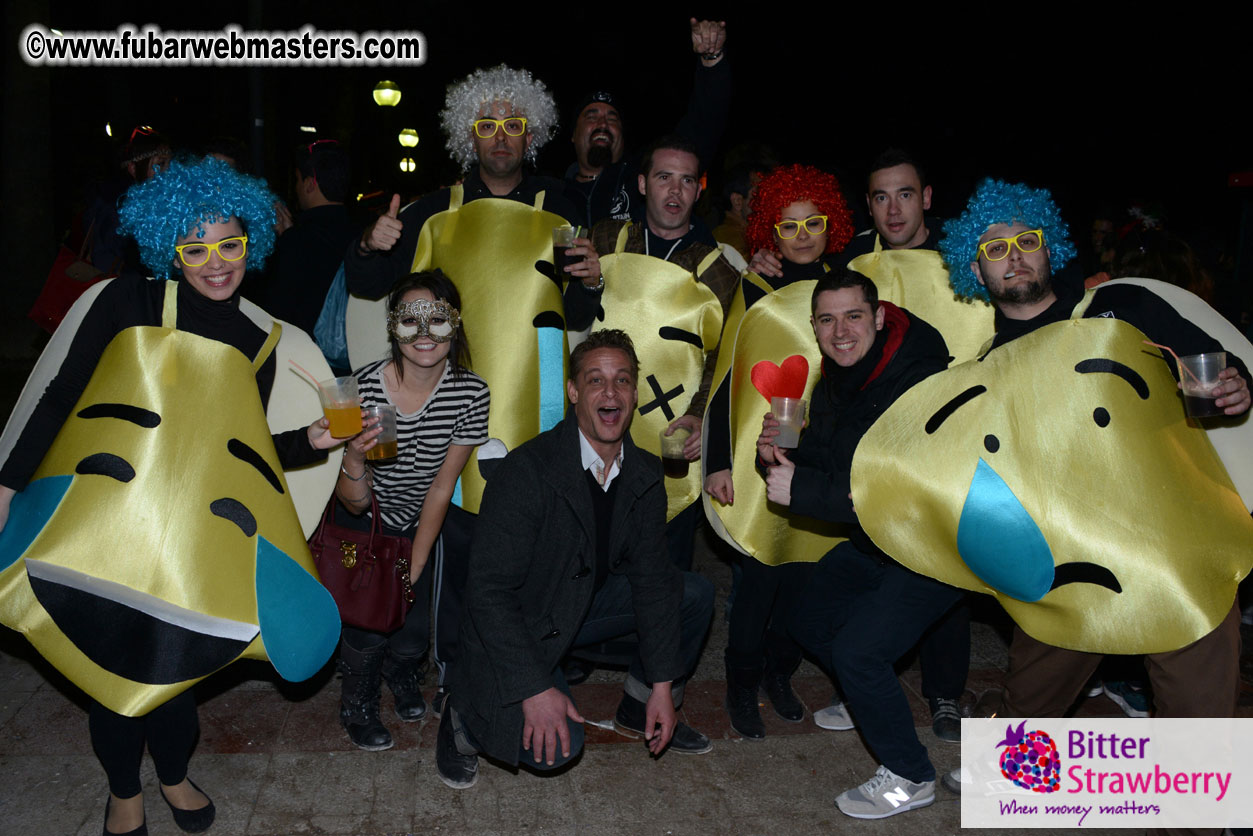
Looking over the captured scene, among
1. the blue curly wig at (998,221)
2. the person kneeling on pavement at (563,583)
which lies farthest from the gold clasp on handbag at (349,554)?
the blue curly wig at (998,221)

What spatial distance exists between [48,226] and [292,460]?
10140 millimetres

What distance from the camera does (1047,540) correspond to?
307 cm

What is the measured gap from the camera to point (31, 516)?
2.94 meters

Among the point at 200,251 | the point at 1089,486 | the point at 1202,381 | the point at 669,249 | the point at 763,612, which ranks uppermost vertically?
the point at 669,249

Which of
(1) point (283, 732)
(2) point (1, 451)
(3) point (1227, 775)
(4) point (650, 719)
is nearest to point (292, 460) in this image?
(2) point (1, 451)

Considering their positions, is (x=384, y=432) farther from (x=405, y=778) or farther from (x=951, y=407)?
(x=951, y=407)

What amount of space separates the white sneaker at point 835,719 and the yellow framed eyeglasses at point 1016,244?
188cm

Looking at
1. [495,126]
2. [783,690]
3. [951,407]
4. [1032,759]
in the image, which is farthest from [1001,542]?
[495,126]

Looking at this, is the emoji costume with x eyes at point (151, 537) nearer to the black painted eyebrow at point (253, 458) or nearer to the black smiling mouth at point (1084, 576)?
the black painted eyebrow at point (253, 458)

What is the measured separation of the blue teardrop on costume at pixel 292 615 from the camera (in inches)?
121

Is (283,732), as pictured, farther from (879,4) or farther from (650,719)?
(879,4)

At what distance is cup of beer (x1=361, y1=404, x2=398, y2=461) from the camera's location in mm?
3312

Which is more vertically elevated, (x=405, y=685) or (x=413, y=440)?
(x=413, y=440)

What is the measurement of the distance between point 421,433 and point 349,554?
500mm
